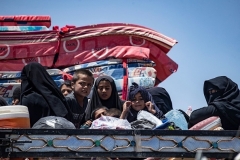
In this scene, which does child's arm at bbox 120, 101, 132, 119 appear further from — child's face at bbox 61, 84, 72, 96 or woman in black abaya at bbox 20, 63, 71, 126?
child's face at bbox 61, 84, 72, 96

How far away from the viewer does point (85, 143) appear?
2.78 meters

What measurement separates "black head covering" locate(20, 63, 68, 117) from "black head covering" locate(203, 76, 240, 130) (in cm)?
112

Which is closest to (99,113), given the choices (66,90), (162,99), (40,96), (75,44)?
(40,96)

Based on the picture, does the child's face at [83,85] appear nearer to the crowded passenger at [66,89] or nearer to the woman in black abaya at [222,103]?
the crowded passenger at [66,89]

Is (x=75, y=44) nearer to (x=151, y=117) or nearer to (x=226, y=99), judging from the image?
(x=226, y=99)

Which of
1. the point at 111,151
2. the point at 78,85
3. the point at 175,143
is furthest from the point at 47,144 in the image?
the point at 78,85

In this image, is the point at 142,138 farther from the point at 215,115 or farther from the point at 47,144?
the point at 215,115

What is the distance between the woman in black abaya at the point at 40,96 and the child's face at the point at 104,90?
1.51ft

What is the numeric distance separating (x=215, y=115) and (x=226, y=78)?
2.25 ft

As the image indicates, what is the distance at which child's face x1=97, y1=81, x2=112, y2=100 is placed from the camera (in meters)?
4.94

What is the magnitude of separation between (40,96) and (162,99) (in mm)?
1431

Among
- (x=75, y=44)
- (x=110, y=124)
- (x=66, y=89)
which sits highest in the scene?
(x=75, y=44)

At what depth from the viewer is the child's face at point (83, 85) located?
507cm

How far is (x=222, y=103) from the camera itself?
4.48 metres
